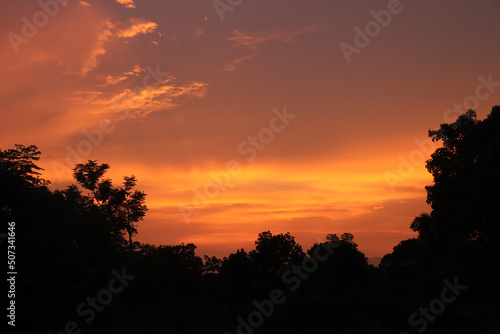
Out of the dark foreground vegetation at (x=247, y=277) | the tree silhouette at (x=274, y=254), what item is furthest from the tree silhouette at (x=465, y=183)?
the tree silhouette at (x=274, y=254)

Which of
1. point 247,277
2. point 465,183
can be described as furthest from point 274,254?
point 465,183

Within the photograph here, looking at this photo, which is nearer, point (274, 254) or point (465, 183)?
point (465, 183)

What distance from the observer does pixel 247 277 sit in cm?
4984

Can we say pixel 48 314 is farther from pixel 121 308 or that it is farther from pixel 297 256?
pixel 297 256

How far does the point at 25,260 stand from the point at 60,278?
70.5 inches

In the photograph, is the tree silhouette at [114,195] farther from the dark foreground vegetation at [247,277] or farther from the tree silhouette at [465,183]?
the tree silhouette at [465,183]

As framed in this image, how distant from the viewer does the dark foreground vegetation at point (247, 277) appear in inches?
643

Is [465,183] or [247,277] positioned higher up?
[465,183]

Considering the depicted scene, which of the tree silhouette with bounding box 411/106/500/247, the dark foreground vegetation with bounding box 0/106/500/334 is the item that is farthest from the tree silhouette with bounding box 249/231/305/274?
the tree silhouette with bounding box 411/106/500/247

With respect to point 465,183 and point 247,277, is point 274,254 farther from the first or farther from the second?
point 465,183

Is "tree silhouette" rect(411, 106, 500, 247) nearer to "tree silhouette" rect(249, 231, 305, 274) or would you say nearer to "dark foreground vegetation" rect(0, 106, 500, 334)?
"dark foreground vegetation" rect(0, 106, 500, 334)

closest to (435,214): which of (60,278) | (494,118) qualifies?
(494,118)

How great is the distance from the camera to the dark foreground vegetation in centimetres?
1633

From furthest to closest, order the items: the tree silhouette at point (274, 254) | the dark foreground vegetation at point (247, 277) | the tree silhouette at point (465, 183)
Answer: the tree silhouette at point (274, 254), the tree silhouette at point (465, 183), the dark foreground vegetation at point (247, 277)
